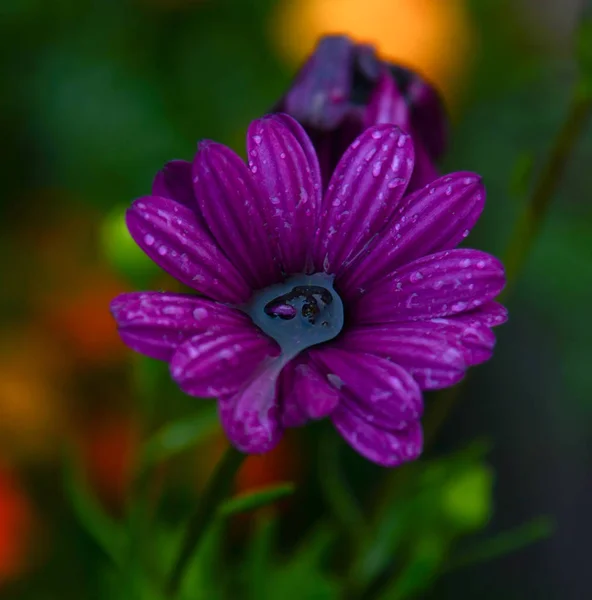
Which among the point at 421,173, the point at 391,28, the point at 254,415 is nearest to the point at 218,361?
the point at 254,415

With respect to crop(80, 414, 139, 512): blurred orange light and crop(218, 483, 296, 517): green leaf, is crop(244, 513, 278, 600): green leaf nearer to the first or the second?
crop(218, 483, 296, 517): green leaf

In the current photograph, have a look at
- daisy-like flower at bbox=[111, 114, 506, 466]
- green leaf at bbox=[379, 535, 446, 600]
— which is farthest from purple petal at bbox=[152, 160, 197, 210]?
green leaf at bbox=[379, 535, 446, 600]

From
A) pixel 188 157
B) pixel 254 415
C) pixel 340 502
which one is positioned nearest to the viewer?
pixel 254 415

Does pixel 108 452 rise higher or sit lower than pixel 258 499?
lower

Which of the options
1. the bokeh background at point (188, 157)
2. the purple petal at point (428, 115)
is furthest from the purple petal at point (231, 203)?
the bokeh background at point (188, 157)

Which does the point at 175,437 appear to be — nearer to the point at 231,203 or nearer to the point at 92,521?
the point at 92,521

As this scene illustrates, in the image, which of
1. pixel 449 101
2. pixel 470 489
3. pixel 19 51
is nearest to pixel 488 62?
pixel 449 101

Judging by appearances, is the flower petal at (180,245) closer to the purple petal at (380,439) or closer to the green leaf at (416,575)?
the purple petal at (380,439)
